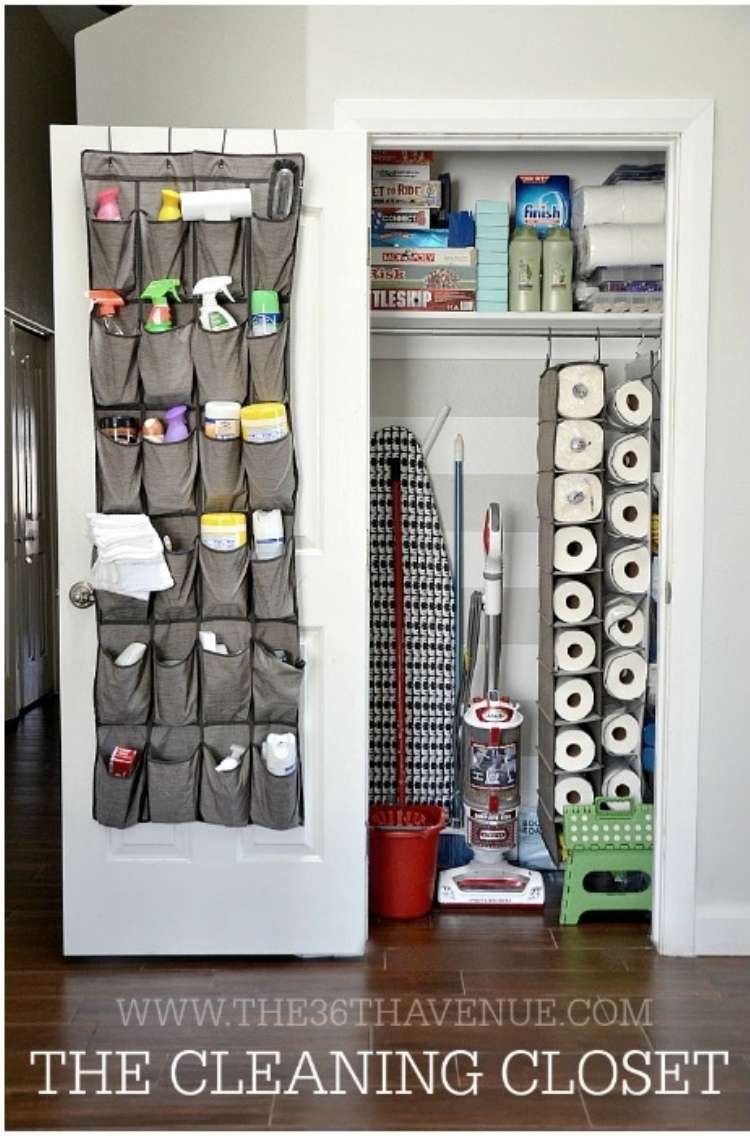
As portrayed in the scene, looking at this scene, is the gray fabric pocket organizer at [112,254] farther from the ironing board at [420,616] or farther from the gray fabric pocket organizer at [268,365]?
the ironing board at [420,616]

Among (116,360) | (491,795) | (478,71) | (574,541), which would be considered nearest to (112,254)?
(116,360)

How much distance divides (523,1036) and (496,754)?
1.08 m

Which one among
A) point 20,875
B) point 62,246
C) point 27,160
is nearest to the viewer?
point 62,246

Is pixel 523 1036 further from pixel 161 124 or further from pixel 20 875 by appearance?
pixel 161 124

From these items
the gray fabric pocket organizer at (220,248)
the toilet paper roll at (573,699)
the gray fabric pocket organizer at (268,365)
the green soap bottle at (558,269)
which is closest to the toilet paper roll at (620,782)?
the toilet paper roll at (573,699)

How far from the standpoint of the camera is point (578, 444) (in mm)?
3561

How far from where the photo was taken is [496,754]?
352 cm

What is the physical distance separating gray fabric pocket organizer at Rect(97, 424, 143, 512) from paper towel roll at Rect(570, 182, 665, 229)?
1587 mm

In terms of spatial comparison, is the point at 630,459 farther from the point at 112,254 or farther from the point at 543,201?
the point at 112,254

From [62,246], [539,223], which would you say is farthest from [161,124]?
[539,223]

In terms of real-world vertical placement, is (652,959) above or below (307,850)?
below

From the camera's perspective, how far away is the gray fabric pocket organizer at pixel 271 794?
293cm

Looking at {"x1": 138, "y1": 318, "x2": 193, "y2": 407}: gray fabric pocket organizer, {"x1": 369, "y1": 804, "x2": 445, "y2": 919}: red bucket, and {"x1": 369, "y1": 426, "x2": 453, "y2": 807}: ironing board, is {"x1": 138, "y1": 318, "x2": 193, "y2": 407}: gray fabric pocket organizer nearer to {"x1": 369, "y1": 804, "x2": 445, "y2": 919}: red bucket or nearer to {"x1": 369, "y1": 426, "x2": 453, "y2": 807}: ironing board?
{"x1": 369, "y1": 426, "x2": 453, "y2": 807}: ironing board

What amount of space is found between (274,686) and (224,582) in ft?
0.94
